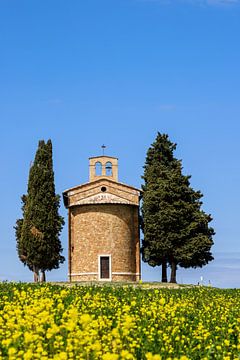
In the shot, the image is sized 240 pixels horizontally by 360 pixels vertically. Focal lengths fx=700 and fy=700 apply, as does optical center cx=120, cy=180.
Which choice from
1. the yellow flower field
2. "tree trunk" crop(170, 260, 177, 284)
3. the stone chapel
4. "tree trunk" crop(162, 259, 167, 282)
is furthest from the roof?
the yellow flower field

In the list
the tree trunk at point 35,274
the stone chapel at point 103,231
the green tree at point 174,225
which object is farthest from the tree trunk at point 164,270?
the tree trunk at point 35,274

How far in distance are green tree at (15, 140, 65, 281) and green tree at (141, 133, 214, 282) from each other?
6646mm

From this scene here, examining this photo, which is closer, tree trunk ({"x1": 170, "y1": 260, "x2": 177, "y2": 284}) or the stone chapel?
the stone chapel

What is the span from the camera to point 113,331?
39.1 ft

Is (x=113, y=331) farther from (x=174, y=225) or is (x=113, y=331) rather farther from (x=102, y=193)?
(x=174, y=225)

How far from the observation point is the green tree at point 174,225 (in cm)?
5141

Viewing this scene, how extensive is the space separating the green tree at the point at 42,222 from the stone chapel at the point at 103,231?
130 cm

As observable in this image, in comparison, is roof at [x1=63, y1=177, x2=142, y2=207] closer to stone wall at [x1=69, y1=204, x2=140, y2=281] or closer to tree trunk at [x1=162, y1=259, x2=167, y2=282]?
stone wall at [x1=69, y1=204, x2=140, y2=281]

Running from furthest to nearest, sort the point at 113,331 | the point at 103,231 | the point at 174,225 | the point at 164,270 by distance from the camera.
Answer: the point at 164,270
the point at 174,225
the point at 103,231
the point at 113,331

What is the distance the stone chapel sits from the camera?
48.9 metres

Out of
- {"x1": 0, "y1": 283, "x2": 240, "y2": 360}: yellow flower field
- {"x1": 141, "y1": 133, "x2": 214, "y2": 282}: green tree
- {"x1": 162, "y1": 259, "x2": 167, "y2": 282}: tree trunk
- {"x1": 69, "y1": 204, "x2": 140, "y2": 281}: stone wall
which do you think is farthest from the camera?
{"x1": 162, "y1": 259, "x2": 167, "y2": 282}: tree trunk

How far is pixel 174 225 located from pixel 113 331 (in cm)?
4033

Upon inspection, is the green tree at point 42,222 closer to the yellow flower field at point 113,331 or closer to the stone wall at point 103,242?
the stone wall at point 103,242

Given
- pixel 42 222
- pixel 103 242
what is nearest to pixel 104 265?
pixel 103 242
